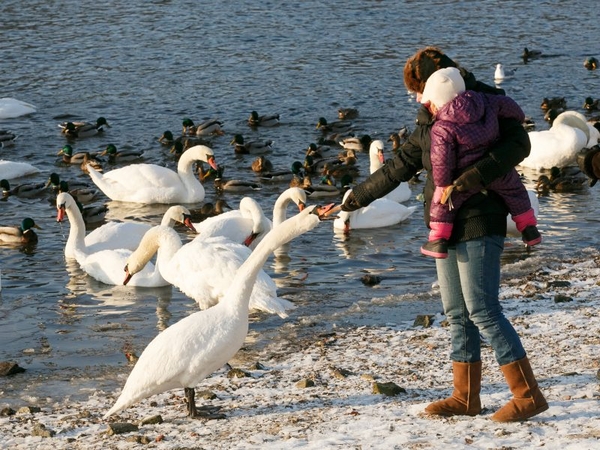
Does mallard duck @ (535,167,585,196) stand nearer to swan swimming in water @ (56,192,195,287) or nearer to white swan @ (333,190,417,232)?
white swan @ (333,190,417,232)

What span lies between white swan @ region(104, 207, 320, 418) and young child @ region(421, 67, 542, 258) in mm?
1279

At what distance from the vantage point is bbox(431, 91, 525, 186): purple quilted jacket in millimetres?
6316

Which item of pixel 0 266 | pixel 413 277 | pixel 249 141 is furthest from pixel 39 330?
pixel 249 141

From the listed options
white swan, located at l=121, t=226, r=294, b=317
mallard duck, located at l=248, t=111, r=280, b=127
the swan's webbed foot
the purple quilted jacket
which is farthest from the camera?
mallard duck, located at l=248, t=111, r=280, b=127

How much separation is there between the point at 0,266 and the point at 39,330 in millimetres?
3064

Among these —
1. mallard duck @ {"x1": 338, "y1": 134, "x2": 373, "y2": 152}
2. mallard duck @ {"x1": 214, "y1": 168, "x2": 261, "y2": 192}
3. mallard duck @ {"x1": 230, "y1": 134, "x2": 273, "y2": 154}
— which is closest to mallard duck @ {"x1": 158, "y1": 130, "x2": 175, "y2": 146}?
mallard duck @ {"x1": 230, "y1": 134, "x2": 273, "y2": 154}

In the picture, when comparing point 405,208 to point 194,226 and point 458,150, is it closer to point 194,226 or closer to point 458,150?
point 194,226

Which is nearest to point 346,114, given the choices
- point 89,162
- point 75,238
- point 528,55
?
point 89,162

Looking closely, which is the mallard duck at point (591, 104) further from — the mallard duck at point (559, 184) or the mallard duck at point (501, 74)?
the mallard duck at point (559, 184)

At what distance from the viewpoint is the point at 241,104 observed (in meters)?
23.3

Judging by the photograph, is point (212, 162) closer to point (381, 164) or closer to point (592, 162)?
point (381, 164)

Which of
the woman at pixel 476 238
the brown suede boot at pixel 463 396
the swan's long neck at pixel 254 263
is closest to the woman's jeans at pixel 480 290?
the woman at pixel 476 238

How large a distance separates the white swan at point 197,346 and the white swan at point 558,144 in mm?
11632

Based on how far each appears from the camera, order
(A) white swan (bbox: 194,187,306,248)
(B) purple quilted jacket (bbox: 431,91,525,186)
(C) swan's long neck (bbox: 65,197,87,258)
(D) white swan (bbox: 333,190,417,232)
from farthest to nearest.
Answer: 1. (D) white swan (bbox: 333,190,417,232)
2. (A) white swan (bbox: 194,187,306,248)
3. (C) swan's long neck (bbox: 65,197,87,258)
4. (B) purple quilted jacket (bbox: 431,91,525,186)
